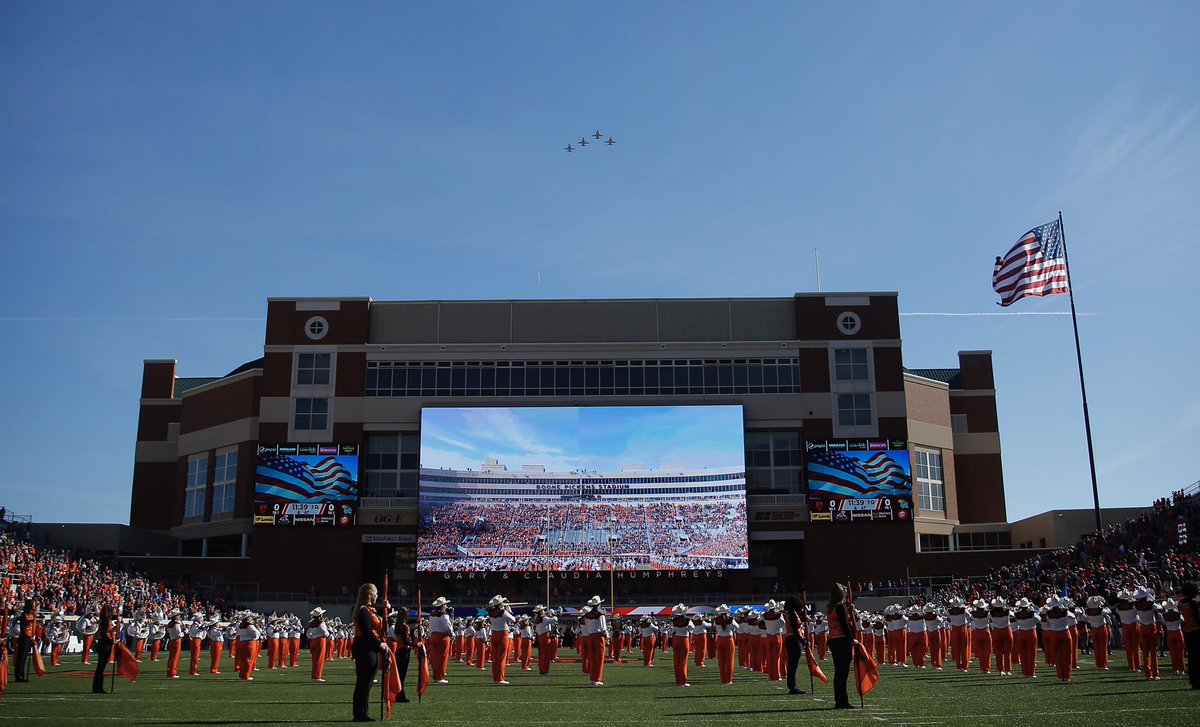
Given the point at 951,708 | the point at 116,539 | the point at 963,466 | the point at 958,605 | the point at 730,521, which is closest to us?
the point at 951,708

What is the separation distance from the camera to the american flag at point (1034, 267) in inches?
1839

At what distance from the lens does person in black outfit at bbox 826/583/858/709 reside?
15547 millimetres

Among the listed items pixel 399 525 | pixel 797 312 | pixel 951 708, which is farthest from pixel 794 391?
pixel 951 708

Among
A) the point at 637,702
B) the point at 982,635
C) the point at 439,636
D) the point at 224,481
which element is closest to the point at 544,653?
the point at 439,636

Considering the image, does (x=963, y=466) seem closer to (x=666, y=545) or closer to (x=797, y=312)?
(x=797, y=312)

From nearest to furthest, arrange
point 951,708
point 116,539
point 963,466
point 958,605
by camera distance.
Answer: point 951,708, point 958,605, point 116,539, point 963,466

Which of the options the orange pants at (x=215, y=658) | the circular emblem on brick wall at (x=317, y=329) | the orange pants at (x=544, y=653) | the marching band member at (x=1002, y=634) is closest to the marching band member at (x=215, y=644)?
the orange pants at (x=215, y=658)

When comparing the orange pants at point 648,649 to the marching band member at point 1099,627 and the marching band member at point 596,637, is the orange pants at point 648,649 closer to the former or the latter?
the marching band member at point 596,637

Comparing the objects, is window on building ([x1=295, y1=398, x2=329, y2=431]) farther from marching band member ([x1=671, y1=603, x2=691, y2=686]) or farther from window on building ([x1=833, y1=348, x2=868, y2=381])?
marching band member ([x1=671, y1=603, x2=691, y2=686])

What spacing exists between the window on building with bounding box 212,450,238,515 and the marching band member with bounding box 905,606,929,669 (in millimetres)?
47491

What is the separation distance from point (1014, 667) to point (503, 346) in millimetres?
41263

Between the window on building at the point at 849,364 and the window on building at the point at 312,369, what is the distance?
29.8 meters

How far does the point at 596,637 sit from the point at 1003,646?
861cm

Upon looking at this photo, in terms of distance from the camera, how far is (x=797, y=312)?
212 feet
